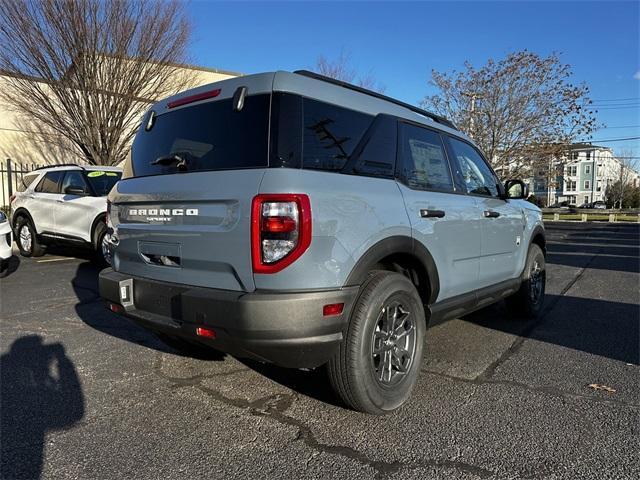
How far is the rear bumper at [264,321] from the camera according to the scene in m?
2.38

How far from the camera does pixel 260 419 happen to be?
9.46 ft

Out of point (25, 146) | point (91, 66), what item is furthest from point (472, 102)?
point (25, 146)

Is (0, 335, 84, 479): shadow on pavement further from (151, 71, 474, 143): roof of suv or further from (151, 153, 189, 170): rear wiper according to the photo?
(151, 71, 474, 143): roof of suv

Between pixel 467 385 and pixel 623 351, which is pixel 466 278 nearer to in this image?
pixel 467 385

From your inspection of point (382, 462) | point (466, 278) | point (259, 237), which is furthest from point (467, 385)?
point (259, 237)

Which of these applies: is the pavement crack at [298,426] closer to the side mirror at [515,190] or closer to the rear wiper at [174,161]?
the rear wiper at [174,161]

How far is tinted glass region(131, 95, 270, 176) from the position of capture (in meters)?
2.63

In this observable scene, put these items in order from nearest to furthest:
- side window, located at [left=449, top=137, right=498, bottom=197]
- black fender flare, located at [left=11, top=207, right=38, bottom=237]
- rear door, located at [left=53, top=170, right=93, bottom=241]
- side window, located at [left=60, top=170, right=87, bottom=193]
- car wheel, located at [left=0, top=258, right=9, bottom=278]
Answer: side window, located at [left=449, top=137, right=498, bottom=197]
car wheel, located at [left=0, top=258, right=9, bottom=278]
rear door, located at [left=53, top=170, right=93, bottom=241]
side window, located at [left=60, top=170, right=87, bottom=193]
black fender flare, located at [left=11, top=207, right=38, bottom=237]

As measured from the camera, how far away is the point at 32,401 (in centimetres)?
307

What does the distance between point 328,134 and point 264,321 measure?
116 cm

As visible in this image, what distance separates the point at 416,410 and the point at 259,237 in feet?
5.18

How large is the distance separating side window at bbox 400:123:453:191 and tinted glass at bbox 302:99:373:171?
1.54 feet

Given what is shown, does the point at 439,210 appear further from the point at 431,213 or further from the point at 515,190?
the point at 515,190

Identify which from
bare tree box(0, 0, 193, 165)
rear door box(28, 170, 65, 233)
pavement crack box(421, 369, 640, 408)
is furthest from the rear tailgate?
bare tree box(0, 0, 193, 165)
